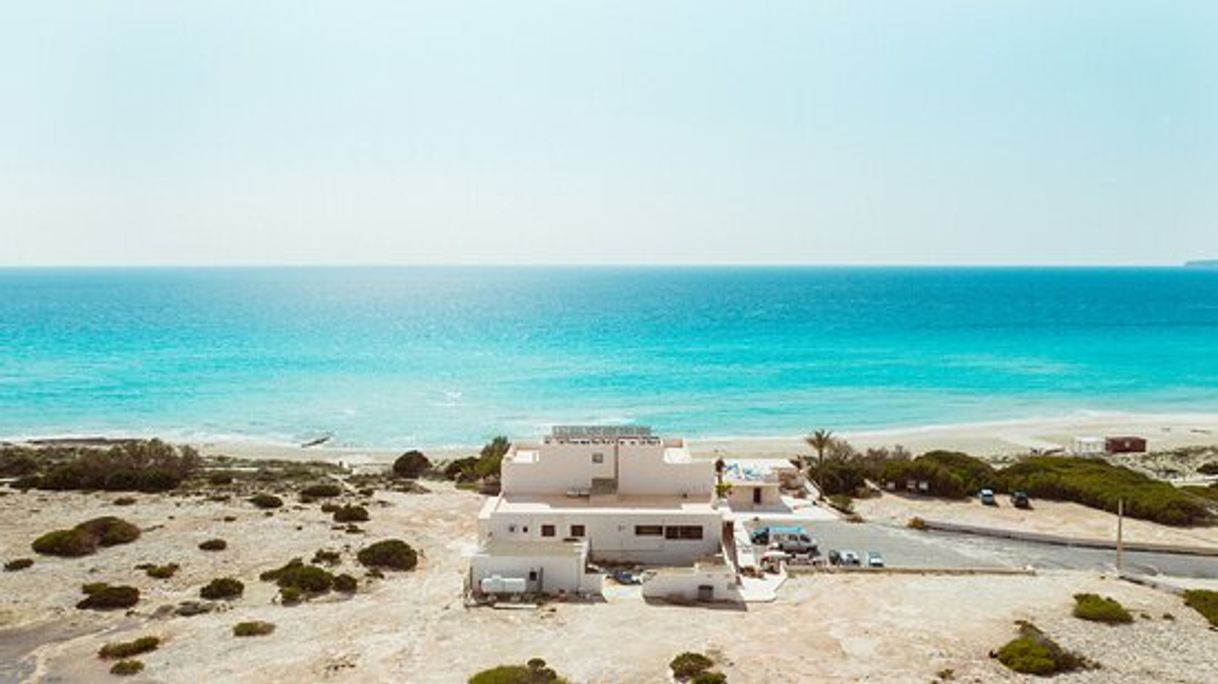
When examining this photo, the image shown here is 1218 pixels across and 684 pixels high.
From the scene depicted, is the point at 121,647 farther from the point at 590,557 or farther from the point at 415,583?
the point at 590,557

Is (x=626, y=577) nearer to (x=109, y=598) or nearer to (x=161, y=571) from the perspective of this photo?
(x=161, y=571)

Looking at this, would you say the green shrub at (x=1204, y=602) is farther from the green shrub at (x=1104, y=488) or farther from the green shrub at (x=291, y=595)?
the green shrub at (x=291, y=595)

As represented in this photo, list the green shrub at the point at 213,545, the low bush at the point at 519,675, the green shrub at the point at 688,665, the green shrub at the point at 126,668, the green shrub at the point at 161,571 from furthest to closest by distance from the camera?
the green shrub at the point at 213,545 < the green shrub at the point at 161,571 < the green shrub at the point at 126,668 < the green shrub at the point at 688,665 < the low bush at the point at 519,675

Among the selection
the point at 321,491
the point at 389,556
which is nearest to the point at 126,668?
the point at 389,556

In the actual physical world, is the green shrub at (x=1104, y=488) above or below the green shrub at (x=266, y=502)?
above

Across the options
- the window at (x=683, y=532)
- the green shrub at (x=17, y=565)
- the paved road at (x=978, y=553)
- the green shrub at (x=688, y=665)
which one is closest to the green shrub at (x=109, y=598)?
the green shrub at (x=17, y=565)

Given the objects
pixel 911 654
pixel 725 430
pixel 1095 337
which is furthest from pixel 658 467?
pixel 1095 337

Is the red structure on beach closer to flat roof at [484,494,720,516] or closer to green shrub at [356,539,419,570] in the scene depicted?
flat roof at [484,494,720,516]
